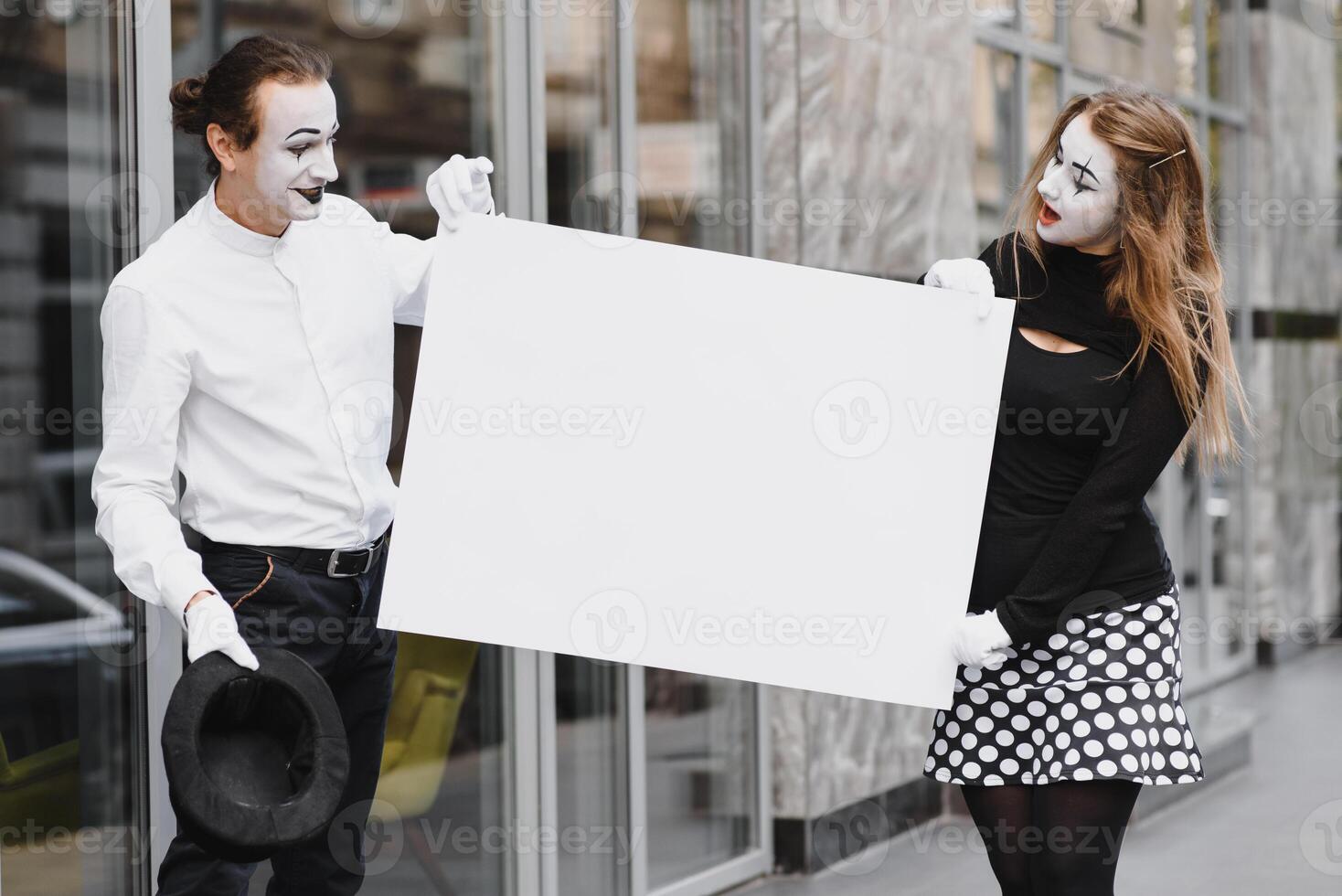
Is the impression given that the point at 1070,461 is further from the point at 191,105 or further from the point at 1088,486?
the point at 191,105

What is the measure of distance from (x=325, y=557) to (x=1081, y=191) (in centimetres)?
132

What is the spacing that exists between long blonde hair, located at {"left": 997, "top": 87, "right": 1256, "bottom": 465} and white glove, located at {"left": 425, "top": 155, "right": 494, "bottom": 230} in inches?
37.9

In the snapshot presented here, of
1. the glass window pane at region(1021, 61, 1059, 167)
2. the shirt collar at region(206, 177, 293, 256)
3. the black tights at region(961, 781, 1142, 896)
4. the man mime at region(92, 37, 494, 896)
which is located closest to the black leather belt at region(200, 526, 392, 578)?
the man mime at region(92, 37, 494, 896)

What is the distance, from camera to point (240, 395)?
2271 mm

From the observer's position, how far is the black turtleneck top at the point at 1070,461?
7.98 feet

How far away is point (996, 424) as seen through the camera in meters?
2.57

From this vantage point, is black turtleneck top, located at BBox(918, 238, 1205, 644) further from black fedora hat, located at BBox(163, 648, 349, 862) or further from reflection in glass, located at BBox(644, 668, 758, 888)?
reflection in glass, located at BBox(644, 668, 758, 888)

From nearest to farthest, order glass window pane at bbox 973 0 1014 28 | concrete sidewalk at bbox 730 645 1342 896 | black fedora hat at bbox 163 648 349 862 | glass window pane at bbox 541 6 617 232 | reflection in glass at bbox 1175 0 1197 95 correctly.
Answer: black fedora hat at bbox 163 648 349 862 → glass window pane at bbox 541 6 617 232 → concrete sidewalk at bbox 730 645 1342 896 → glass window pane at bbox 973 0 1014 28 → reflection in glass at bbox 1175 0 1197 95

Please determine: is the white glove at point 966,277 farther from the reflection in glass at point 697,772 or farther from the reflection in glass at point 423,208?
the reflection in glass at point 697,772

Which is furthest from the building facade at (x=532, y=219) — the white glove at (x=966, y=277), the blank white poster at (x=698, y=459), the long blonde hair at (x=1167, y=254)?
the long blonde hair at (x=1167, y=254)

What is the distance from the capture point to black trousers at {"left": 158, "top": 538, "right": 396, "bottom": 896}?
2.32 meters

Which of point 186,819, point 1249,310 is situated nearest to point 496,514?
point 186,819

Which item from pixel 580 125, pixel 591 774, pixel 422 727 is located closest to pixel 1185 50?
pixel 580 125

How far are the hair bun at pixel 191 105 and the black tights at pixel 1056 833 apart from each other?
5.40 ft
